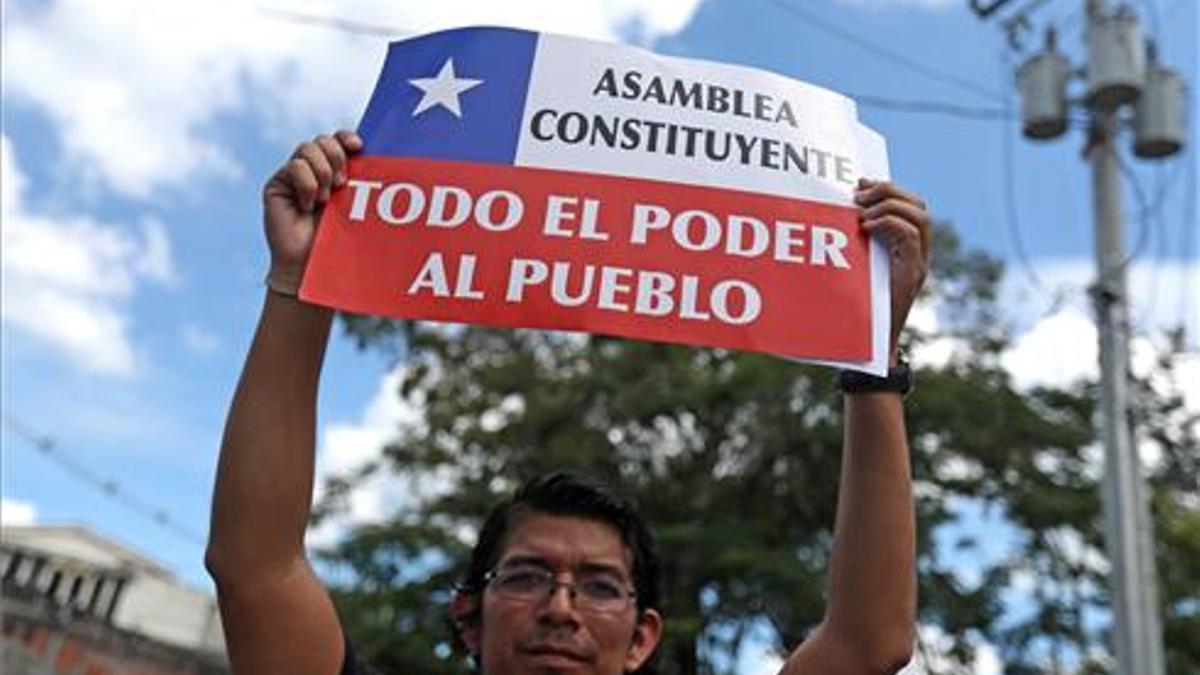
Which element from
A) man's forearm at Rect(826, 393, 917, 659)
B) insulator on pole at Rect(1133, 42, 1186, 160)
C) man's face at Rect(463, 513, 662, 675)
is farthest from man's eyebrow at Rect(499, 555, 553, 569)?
insulator on pole at Rect(1133, 42, 1186, 160)

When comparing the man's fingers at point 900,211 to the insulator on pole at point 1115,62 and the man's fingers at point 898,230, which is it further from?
the insulator on pole at point 1115,62

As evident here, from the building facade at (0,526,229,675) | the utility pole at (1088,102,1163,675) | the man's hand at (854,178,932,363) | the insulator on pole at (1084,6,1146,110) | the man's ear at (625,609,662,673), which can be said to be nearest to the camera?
the man's ear at (625,609,662,673)

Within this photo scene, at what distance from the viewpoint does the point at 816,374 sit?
41.2ft

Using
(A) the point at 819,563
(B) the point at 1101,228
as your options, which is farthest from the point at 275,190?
(A) the point at 819,563

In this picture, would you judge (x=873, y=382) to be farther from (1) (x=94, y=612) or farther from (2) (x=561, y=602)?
(1) (x=94, y=612)

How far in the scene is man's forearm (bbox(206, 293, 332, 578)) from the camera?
1.65 metres

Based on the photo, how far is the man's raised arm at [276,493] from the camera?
1.63m

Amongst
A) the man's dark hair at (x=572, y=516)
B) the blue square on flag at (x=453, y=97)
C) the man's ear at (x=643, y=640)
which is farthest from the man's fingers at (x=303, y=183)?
the man's ear at (x=643, y=640)

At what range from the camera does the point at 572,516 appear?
73.1 inches

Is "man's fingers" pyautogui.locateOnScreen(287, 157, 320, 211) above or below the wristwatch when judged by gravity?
above

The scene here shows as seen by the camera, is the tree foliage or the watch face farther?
the tree foliage

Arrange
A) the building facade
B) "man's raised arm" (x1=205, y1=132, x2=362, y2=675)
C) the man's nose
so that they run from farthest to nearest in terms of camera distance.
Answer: the building facade, the man's nose, "man's raised arm" (x1=205, y1=132, x2=362, y2=675)

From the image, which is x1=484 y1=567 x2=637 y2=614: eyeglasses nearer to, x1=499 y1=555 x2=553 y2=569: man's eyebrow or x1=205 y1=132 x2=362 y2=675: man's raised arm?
x1=499 y1=555 x2=553 y2=569: man's eyebrow

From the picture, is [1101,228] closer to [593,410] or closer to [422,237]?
[593,410]
